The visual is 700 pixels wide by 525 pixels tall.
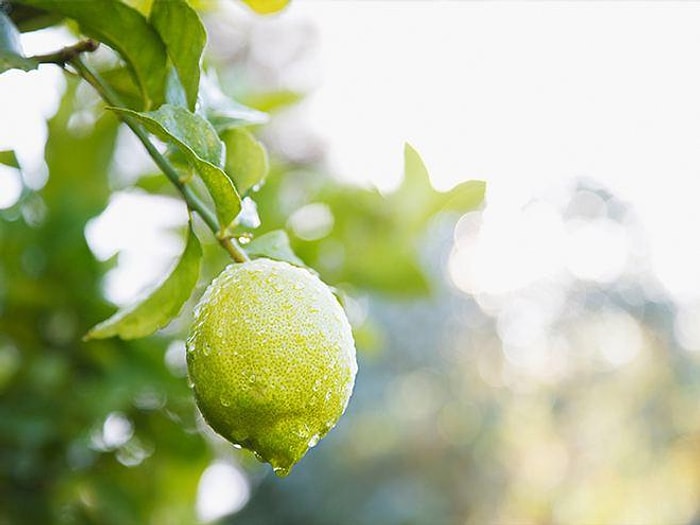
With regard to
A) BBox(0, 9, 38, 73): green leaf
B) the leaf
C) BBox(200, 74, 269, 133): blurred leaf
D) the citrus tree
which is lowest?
the citrus tree

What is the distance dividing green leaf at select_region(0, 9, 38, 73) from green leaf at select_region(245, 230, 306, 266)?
0.17 meters

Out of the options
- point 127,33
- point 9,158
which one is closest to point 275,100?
point 9,158

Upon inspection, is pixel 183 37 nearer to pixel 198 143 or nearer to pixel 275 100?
pixel 198 143

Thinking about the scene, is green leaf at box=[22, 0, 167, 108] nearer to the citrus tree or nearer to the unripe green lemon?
the citrus tree

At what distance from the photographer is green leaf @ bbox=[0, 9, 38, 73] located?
501 millimetres

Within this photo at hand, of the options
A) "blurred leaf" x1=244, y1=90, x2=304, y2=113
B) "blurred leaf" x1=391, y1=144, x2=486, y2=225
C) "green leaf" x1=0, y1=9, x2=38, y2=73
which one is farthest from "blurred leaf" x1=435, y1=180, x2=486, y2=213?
"green leaf" x1=0, y1=9, x2=38, y2=73

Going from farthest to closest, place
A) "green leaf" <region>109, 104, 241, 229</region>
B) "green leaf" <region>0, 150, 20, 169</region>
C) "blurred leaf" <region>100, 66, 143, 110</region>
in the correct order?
"green leaf" <region>0, 150, 20, 169</region> → "blurred leaf" <region>100, 66, 143, 110</region> → "green leaf" <region>109, 104, 241, 229</region>

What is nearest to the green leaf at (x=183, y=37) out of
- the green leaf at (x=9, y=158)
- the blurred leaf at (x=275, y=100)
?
the green leaf at (x=9, y=158)

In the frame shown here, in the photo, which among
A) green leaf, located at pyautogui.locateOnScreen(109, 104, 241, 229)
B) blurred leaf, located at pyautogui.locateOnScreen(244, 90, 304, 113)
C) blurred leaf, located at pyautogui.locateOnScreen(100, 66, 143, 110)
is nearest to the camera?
green leaf, located at pyautogui.locateOnScreen(109, 104, 241, 229)

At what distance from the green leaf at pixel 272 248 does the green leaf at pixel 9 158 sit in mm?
474

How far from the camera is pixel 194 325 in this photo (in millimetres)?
509

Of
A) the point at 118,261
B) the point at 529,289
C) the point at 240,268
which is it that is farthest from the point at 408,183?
the point at 529,289

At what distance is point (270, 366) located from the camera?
47 centimetres

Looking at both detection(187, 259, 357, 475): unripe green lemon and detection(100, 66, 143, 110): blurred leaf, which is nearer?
detection(187, 259, 357, 475): unripe green lemon
